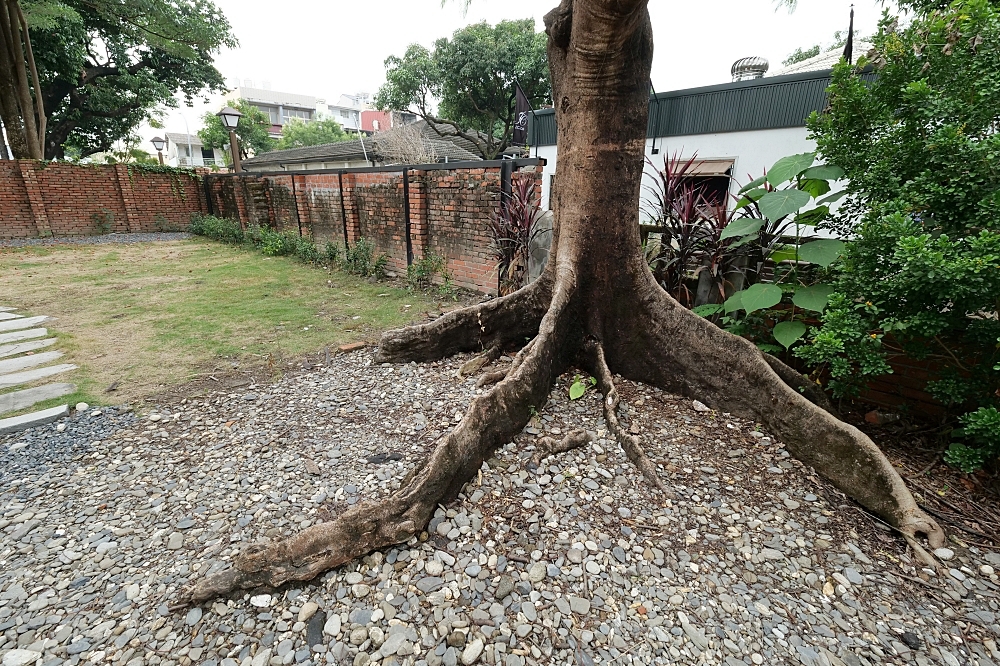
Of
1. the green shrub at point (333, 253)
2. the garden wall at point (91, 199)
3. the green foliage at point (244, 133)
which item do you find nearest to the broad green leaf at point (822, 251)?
the green shrub at point (333, 253)

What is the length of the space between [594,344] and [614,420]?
723 millimetres

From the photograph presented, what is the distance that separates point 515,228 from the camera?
491cm

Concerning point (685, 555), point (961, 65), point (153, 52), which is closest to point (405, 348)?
point (685, 555)

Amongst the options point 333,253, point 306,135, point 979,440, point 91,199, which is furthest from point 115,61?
point 306,135

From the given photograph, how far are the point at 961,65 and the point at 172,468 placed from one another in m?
4.18

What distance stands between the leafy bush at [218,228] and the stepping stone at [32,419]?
969cm

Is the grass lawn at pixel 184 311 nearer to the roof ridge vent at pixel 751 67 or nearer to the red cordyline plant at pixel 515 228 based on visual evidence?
the red cordyline plant at pixel 515 228

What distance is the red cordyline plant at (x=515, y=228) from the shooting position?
15.9ft

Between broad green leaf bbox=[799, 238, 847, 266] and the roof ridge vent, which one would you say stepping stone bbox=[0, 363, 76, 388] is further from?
the roof ridge vent

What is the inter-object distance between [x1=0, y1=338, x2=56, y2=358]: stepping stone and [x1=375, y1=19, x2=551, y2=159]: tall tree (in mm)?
18100

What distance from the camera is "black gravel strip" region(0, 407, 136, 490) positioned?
250 centimetres

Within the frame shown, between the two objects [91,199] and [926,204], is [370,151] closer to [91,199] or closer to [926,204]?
[91,199]

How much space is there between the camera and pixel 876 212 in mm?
2031

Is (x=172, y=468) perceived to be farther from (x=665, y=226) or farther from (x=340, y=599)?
(x=665, y=226)
